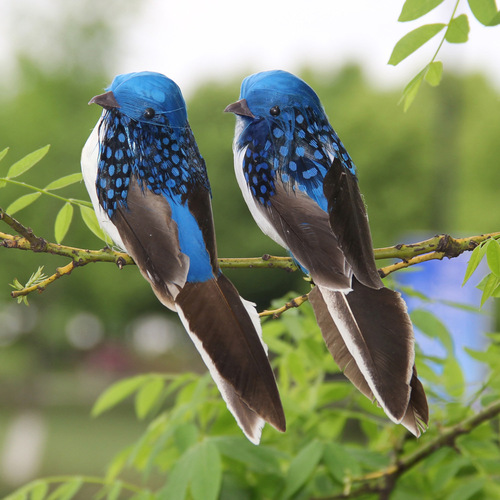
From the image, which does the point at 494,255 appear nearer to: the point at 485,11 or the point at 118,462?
the point at 485,11

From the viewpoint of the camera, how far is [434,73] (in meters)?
1.31

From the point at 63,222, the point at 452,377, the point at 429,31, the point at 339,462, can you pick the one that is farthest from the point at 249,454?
the point at 429,31

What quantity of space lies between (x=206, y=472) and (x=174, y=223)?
0.92m

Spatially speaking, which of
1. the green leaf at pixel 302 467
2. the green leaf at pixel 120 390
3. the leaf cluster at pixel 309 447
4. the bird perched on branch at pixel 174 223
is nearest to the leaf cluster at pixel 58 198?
the bird perched on branch at pixel 174 223

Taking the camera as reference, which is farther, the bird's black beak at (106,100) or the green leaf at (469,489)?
the green leaf at (469,489)

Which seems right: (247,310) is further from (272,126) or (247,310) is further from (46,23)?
(46,23)

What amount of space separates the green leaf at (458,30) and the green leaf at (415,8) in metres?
0.13

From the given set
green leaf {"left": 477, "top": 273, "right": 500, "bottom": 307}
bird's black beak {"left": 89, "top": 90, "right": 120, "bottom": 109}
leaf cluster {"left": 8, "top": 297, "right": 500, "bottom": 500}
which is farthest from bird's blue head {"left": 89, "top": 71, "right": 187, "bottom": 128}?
leaf cluster {"left": 8, "top": 297, "right": 500, "bottom": 500}

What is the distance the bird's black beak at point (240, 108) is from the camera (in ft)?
3.64

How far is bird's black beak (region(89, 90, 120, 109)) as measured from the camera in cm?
111

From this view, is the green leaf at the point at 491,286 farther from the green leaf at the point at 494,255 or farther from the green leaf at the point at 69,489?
the green leaf at the point at 69,489

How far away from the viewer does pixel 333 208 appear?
1110 mm

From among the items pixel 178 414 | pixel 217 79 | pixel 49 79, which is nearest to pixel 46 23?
pixel 49 79

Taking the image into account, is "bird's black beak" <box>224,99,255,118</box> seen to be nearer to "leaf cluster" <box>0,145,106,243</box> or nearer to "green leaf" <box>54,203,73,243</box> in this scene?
"leaf cluster" <box>0,145,106,243</box>
